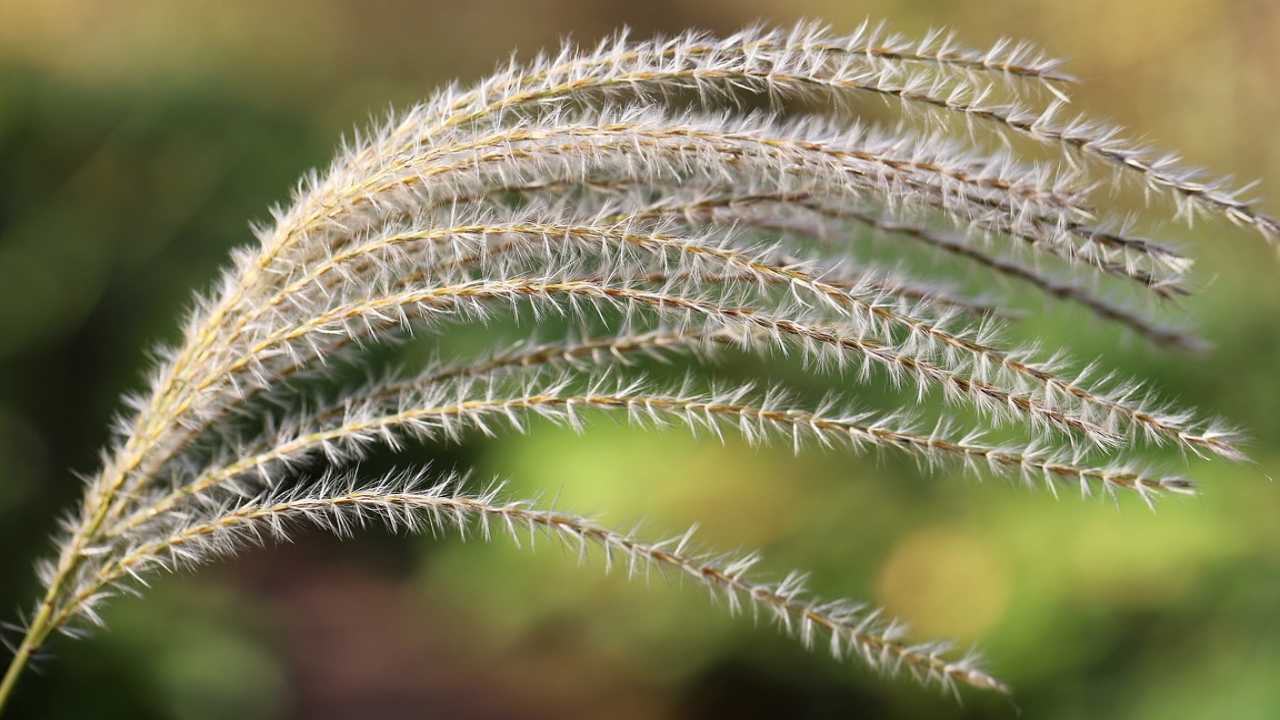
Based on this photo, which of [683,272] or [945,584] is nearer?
[683,272]

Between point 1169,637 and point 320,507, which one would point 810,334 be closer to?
point 320,507

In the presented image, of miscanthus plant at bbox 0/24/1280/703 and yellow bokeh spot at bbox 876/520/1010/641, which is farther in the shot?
yellow bokeh spot at bbox 876/520/1010/641

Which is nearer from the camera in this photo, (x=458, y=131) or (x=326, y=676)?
(x=458, y=131)

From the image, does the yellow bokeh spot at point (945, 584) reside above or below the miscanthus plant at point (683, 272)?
above

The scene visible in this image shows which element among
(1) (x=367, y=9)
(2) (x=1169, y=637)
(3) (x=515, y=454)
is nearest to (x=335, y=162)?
(2) (x=1169, y=637)

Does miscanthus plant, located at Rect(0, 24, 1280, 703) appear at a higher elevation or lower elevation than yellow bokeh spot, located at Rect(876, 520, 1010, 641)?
lower

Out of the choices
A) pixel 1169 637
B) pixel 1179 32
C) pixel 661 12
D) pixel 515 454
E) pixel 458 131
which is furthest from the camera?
pixel 661 12

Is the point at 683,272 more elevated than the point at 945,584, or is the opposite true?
the point at 945,584

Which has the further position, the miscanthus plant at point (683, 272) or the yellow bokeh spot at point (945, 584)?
the yellow bokeh spot at point (945, 584)
